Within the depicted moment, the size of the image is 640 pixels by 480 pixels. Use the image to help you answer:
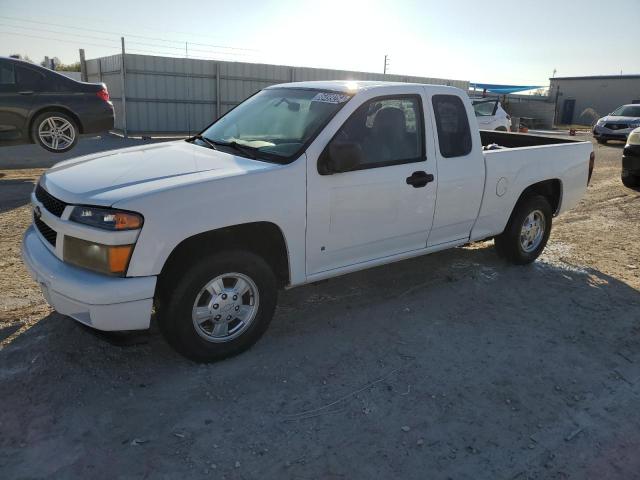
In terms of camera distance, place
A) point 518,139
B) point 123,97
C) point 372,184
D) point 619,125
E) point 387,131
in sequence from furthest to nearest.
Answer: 1. point 619,125
2. point 123,97
3. point 518,139
4. point 387,131
5. point 372,184

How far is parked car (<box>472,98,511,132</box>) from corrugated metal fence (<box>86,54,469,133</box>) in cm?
762

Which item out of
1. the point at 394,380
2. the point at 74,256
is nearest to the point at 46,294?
the point at 74,256

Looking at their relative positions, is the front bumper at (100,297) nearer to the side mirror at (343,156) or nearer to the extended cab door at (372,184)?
the extended cab door at (372,184)

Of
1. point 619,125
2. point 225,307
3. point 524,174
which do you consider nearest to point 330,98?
point 225,307

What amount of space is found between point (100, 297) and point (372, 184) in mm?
2012

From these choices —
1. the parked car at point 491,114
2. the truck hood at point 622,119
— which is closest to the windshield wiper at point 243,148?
the parked car at point 491,114

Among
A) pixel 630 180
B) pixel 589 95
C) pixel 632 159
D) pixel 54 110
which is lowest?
pixel 630 180

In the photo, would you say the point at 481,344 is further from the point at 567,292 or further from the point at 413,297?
the point at 567,292

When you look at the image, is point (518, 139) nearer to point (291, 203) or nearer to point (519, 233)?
point (519, 233)

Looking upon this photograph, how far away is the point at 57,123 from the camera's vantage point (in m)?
9.82

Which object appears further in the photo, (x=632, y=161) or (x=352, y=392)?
(x=632, y=161)

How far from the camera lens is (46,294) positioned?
3248 mm

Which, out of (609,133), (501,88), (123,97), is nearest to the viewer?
(123,97)

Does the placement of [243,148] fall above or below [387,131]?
below
